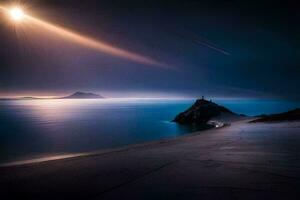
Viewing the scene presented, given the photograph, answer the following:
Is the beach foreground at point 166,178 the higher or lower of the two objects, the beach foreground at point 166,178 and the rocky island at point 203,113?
the lower

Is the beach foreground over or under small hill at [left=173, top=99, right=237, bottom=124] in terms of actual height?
under

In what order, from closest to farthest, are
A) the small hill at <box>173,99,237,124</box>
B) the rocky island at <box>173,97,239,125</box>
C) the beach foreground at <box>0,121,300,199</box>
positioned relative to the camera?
1. the beach foreground at <box>0,121,300,199</box>
2. the rocky island at <box>173,97,239,125</box>
3. the small hill at <box>173,99,237,124</box>

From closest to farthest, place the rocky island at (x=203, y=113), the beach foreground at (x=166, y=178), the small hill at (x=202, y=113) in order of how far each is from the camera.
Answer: the beach foreground at (x=166, y=178), the rocky island at (x=203, y=113), the small hill at (x=202, y=113)

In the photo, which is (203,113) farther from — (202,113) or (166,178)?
(166,178)

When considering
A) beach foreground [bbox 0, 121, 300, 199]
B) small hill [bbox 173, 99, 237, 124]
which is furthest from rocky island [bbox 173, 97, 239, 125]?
beach foreground [bbox 0, 121, 300, 199]

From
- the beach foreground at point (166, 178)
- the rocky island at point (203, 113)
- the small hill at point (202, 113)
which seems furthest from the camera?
the small hill at point (202, 113)

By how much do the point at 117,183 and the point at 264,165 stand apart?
4080 millimetres

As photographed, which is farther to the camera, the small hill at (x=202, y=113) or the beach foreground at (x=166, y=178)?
the small hill at (x=202, y=113)

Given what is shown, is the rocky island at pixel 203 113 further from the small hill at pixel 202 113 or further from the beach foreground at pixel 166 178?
the beach foreground at pixel 166 178

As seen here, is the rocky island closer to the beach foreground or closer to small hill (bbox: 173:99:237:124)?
small hill (bbox: 173:99:237:124)

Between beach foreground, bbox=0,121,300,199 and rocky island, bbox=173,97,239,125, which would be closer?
beach foreground, bbox=0,121,300,199

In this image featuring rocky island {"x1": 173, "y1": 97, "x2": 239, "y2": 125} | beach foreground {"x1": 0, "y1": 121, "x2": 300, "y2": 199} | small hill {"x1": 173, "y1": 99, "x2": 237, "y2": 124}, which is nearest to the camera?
beach foreground {"x1": 0, "y1": 121, "x2": 300, "y2": 199}

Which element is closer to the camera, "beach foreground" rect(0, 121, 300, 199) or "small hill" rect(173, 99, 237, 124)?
"beach foreground" rect(0, 121, 300, 199)

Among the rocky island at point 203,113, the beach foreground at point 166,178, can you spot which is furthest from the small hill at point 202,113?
the beach foreground at point 166,178
